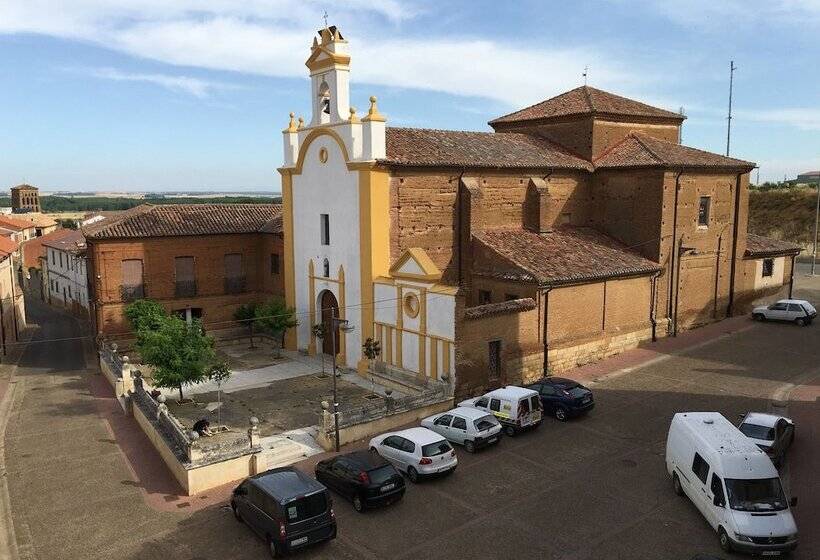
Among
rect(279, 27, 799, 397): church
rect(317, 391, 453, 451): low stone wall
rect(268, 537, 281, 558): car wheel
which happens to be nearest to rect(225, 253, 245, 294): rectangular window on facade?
rect(279, 27, 799, 397): church

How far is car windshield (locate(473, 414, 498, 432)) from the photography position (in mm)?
18938

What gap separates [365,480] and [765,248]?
3052 centimetres

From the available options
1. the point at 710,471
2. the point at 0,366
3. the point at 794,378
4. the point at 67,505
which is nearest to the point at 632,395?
the point at 794,378

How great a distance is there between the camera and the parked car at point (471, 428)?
62.0ft

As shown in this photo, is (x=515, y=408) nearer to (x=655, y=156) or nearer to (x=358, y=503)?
(x=358, y=503)

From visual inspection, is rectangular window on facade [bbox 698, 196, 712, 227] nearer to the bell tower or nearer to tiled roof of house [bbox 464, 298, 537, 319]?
tiled roof of house [bbox 464, 298, 537, 319]

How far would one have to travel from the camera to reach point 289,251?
1288 inches

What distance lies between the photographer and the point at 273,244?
36.5 m

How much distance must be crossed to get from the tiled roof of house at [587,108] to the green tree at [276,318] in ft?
55.4

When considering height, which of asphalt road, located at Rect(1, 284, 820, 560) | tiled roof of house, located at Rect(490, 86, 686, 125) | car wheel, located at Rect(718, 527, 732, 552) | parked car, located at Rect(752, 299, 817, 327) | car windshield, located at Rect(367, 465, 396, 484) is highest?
tiled roof of house, located at Rect(490, 86, 686, 125)

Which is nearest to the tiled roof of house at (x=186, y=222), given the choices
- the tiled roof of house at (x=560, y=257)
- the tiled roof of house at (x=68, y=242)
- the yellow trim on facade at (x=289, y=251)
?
the yellow trim on facade at (x=289, y=251)

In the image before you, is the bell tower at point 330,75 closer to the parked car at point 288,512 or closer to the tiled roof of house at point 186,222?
the tiled roof of house at point 186,222

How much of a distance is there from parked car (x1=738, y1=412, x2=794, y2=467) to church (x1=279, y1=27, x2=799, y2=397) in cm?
906

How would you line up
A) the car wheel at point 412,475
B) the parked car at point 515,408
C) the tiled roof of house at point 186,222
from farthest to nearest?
the tiled roof of house at point 186,222, the parked car at point 515,408, the car wheel at point 412,475
